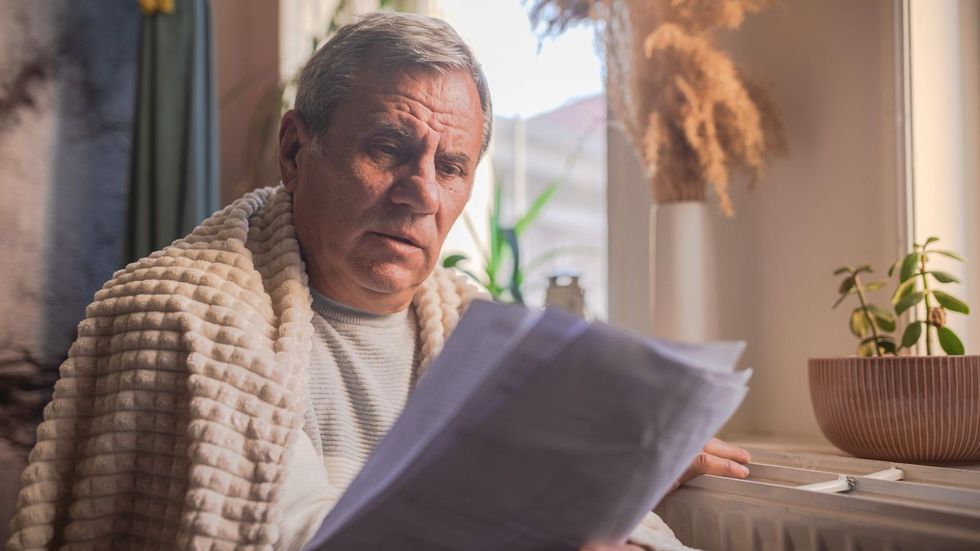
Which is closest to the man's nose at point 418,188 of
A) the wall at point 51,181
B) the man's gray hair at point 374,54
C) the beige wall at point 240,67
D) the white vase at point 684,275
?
the man's gray hair at point 374,54

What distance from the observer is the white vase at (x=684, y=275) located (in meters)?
1.35

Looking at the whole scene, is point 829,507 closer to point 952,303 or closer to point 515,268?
point 952,303

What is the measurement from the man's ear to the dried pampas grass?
0.56 meters

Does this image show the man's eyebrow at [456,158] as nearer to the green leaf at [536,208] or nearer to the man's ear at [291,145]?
the man's ear at [291,145]

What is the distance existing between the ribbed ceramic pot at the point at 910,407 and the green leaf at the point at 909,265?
0.42ft

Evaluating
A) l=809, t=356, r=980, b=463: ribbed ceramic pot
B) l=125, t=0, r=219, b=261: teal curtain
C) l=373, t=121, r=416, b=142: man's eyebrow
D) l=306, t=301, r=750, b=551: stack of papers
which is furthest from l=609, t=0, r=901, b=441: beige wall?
l=125, t=0, r=219, b=261: teal curtain

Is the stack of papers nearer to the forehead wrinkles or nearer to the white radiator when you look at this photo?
the white radiator

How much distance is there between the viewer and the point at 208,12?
2.13 meters

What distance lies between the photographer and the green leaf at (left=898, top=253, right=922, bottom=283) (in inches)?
40.5

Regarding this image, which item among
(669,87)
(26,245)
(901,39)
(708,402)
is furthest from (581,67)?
(708,402)

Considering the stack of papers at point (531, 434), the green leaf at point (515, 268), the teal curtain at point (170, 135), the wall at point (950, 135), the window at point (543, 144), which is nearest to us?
the stack of papers at point (531, 434)

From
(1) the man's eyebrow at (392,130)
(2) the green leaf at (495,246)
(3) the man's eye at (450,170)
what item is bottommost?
(2) the green leaf at (495,246)

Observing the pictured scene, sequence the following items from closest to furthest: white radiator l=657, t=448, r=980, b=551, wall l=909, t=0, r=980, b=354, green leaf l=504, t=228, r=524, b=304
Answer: white radiator l=657, t=448, r=980, b=551
wall l=909, t=0, r=980, b=354
green leaf l=504, t=228, r=524, b=304

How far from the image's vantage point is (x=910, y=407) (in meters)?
0.96
